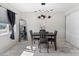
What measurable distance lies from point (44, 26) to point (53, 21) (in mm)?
773

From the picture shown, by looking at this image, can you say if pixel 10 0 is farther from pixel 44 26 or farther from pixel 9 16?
pixel 44 26

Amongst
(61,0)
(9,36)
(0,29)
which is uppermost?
(61,0)

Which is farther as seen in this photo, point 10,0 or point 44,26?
point 44,26

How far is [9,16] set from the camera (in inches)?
210

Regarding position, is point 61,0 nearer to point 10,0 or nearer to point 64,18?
point 10,0

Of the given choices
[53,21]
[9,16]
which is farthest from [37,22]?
[9,16]

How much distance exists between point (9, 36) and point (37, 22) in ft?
11.2

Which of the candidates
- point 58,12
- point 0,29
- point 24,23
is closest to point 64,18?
point 58,12

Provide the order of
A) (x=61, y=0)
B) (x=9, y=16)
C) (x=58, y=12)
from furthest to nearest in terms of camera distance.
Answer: (x=58, y=12) → (x=9, y=16) → (x=61, y=0)

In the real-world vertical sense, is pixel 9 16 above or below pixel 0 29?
above

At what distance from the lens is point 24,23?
838 centimetres

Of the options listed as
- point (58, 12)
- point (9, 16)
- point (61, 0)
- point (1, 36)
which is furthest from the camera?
point (58, 12)

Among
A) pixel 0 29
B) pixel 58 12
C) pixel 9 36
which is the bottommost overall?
pixel 9 36

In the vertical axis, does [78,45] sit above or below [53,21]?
below
